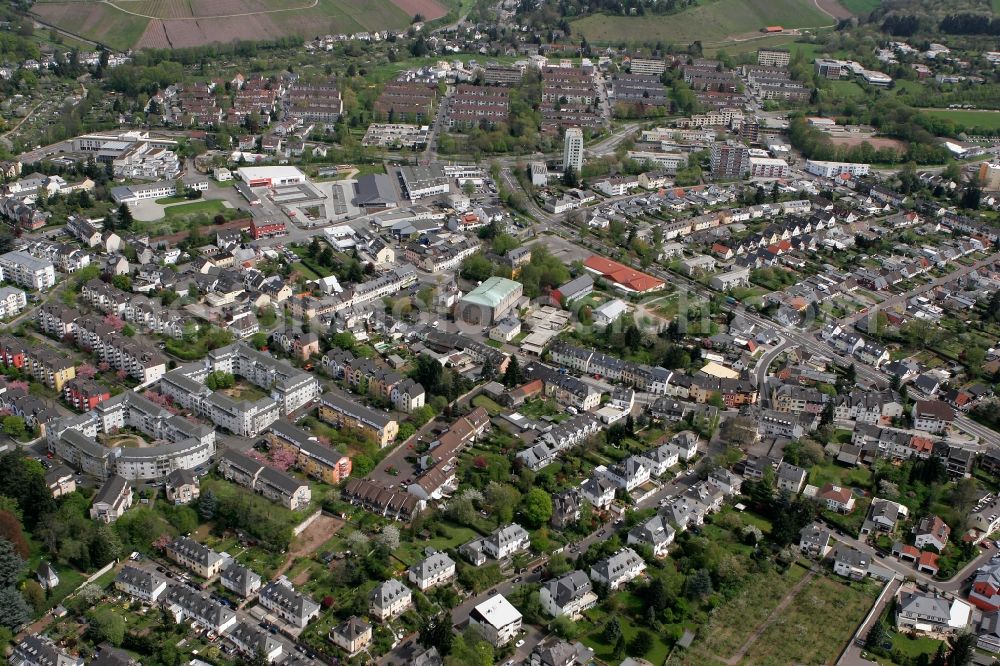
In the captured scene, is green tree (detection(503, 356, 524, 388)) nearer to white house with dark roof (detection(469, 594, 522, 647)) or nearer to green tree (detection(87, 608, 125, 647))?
white house with dark roof (detection(469, 594, 522, 647))

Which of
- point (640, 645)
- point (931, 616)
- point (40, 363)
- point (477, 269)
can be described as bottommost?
point (931, 616)

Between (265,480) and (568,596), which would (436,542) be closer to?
(568,596)

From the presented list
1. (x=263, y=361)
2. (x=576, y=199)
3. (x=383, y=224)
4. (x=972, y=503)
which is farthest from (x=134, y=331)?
(x=972, y=503)

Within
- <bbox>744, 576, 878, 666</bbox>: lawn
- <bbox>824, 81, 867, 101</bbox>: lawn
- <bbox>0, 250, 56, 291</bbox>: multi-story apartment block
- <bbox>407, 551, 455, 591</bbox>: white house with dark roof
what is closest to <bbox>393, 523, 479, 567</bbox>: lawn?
<bbox>407, 551, 455, 591</bbox>: white house with dark roof

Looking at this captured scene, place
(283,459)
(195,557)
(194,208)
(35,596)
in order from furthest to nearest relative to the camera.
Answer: (194,208), (283,459), (195,557), (35,596)

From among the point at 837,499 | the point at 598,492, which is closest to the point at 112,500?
the point at 598,492

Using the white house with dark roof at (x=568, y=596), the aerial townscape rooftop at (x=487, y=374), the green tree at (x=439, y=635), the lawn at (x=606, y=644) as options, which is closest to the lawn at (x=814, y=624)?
the aerial townscape rooftop at (x=487, y=374)
